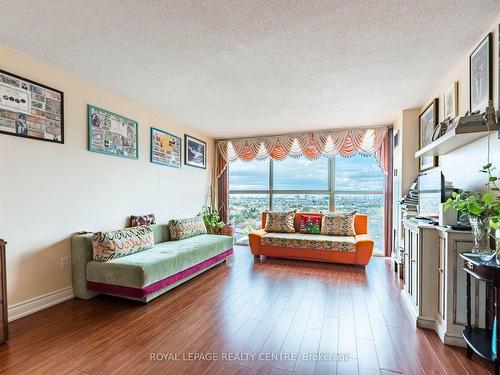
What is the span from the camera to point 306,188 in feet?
17.5

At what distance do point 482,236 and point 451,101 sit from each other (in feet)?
5.16

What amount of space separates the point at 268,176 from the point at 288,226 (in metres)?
1.36

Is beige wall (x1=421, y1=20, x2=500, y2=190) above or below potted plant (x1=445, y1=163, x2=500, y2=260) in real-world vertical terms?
above

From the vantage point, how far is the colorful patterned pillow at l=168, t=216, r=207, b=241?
3.91 metres

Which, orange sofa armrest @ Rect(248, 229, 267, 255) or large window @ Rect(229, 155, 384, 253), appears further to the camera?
large window @ Rect(229, 155, 384, 253)

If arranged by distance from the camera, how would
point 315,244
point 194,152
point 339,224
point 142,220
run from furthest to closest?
1. point 194,152
2. point 339,224
3. point 315,244
4. point 142,220

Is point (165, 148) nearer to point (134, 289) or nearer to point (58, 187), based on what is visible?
point (58, 187)

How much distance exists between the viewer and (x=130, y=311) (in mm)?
2469

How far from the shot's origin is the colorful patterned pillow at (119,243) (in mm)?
2703

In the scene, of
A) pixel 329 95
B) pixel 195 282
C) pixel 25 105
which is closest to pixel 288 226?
pixel 195 282

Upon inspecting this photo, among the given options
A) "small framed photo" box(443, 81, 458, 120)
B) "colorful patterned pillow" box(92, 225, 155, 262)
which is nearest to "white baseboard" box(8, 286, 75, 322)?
"colorful patterned pillow" box(92, 225, 155, 262)

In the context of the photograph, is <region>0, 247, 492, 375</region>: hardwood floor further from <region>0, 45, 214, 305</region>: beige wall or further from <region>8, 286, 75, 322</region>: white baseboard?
<region>0, 45, 214, 305</region>: beige wall

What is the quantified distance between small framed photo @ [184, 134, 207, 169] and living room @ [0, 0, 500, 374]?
55cm

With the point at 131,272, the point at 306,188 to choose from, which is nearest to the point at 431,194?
the point at 306,188
